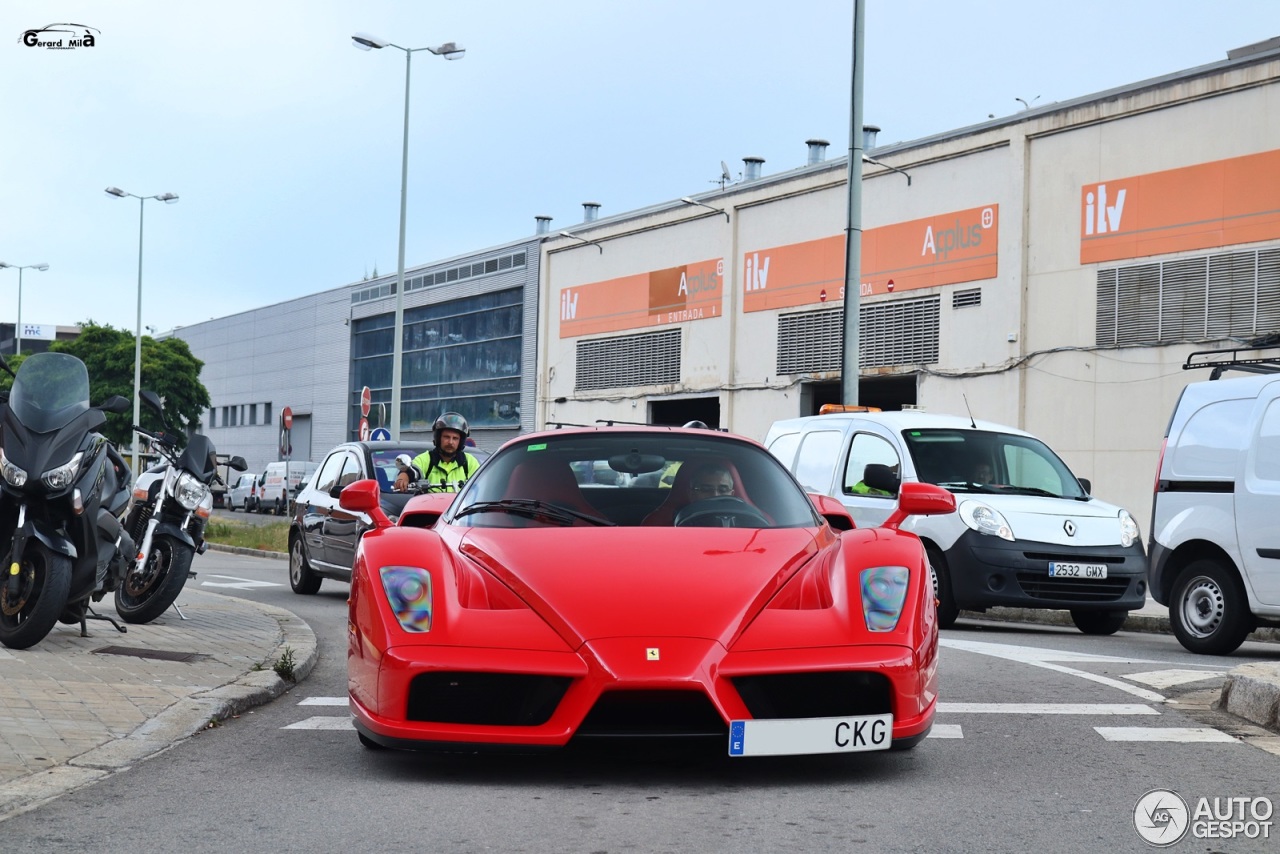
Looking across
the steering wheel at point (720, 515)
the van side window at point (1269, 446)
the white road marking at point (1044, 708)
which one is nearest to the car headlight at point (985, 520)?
the van side window at point (1269, 446)

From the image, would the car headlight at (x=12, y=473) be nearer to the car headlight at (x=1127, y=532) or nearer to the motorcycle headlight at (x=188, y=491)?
the motorcycle headlight at (x=188, y=491)

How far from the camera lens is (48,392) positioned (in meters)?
8.60

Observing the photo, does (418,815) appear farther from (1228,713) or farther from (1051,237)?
(1051,237)

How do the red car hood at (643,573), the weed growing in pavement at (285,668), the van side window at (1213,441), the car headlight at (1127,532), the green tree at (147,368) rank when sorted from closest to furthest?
the red car hood at (643,573)
the weed growing in pavement at (285,668)
the van side window at (1213,441)
the car headlight at (1127,532)
the green tree at (147,368)

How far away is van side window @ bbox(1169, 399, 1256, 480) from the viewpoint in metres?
10.7

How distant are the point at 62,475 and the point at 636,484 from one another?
3482 mm

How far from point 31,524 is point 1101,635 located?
829 centimetres

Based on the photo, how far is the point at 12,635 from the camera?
8.50m

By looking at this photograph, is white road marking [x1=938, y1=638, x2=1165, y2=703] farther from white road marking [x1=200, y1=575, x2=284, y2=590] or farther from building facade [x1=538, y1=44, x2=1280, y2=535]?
building facade [x1=538, y1=44, x2=1280, y2=535]

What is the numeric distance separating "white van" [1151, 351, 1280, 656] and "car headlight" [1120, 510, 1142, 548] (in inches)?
25.3

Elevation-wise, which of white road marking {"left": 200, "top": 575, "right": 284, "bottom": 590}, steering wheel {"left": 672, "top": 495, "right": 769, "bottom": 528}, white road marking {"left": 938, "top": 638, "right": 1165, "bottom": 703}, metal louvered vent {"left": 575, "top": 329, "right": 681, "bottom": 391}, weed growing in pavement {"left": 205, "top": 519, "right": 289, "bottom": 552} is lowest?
weed growing in pavement {"left": 205, "top": 519, "right": 289, "bottom": 552}

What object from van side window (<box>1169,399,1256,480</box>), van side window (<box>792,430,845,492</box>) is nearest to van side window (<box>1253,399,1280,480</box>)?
van side window (<box>1169,399,1256,480</box>)

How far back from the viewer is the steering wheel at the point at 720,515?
19.9 ft

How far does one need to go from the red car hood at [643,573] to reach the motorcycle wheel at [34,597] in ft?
11.3
